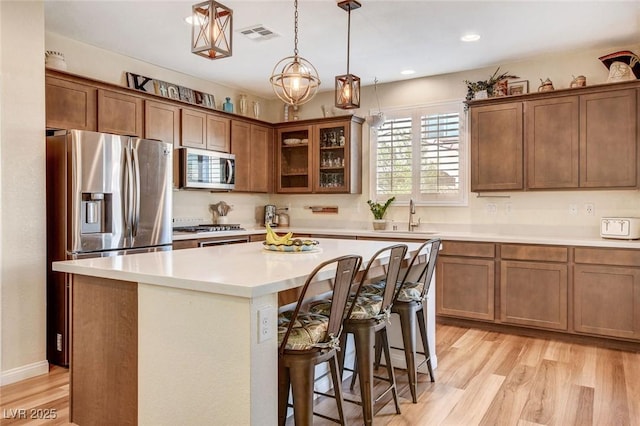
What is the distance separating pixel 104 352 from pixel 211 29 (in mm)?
1613

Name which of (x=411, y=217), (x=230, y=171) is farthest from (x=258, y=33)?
(x=411, y=217)

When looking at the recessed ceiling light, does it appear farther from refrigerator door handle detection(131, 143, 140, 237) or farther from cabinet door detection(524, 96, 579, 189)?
refrigerator door handle detection(131, 143, 140, 237)

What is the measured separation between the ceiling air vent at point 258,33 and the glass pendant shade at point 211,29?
1.66 meters

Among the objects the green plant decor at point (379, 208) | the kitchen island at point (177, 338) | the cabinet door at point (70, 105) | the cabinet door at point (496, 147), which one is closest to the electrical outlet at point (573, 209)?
the cabinet door at point (496, 147)

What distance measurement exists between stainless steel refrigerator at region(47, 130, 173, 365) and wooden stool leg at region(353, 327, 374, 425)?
2.23 meters

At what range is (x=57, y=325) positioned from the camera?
3.42 meters

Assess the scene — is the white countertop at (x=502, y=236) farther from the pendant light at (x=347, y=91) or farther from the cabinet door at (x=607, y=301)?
the pendant light at (x=347, y=91)

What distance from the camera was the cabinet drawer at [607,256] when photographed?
368 centimetres

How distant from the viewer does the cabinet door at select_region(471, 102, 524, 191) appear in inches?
173

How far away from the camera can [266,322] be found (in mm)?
1679

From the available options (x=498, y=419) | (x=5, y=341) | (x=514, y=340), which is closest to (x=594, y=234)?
(x=514, y=340)

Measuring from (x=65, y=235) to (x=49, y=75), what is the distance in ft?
4.17

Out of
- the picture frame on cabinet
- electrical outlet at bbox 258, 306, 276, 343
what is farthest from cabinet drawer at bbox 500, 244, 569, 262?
electrical outlet at bbox 258, 306, 276, 343

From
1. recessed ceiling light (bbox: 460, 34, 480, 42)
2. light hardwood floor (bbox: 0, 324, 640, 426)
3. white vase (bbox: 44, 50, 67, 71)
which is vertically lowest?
light hardwood floor (bbox: 0, 324, 640, 426)
